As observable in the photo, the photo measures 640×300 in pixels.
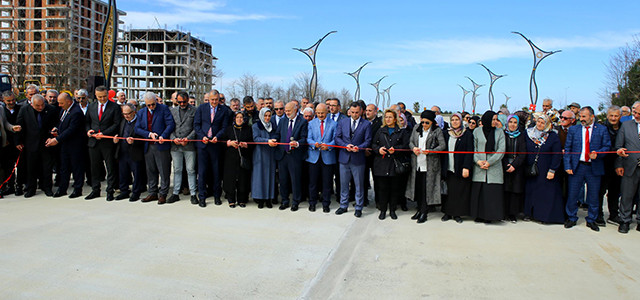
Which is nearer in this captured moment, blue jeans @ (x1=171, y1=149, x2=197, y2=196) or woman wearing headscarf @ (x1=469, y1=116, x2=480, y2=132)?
woman wearing headscarf @ (x1=469, y1=116, x2=480, y2=132)

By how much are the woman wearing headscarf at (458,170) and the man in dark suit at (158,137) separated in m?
5.11

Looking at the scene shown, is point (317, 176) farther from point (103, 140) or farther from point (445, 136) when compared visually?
point (103, 140)

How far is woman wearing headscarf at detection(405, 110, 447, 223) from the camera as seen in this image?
7055 millimetres

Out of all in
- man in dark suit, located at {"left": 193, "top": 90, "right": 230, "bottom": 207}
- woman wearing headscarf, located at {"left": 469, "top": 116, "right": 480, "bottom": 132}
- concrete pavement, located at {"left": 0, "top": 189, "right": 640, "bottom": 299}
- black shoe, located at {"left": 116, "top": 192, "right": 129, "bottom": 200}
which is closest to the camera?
concrete pavement, located at {"left": 0, "top": 189, "right": 640, "bottom": 299}

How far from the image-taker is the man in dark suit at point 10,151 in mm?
8633

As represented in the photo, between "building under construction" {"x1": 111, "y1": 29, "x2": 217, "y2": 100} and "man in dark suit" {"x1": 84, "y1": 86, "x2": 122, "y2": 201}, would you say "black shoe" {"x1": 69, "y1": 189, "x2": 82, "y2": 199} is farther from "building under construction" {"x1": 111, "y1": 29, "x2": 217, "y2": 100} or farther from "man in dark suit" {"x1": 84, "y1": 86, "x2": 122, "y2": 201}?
"building under construction" {"x1": 111, "y1": 29, "x2": 217, "y2": 100}

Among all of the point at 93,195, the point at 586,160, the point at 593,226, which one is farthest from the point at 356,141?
the point at 93,195

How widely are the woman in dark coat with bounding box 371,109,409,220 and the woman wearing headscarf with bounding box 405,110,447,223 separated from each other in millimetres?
212

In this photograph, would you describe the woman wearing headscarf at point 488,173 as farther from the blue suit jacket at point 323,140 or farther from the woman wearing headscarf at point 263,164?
the woman wearing headscarf at point 263,164

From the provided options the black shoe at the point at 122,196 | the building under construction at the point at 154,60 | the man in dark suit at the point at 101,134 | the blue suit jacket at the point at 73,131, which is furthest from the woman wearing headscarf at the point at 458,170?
the building under construction at the point at 154,60

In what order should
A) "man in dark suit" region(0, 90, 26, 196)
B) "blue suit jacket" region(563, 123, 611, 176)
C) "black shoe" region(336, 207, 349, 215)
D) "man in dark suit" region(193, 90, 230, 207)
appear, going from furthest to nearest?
"man in dark suit" region(0, 90, 26, 196) < "man in dark suit" region(193, 90, 230, 207) < "black shoe" region(336, 207, 349, 215) < "blue suit jacket" region(563, 123, 611, 176)

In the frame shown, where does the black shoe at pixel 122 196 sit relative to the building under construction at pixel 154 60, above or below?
below

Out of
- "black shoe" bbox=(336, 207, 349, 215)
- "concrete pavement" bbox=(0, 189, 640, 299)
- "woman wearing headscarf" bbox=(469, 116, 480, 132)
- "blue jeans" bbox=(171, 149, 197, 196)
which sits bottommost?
"concrete pavement" bbox=(0, 189, 640, 299)

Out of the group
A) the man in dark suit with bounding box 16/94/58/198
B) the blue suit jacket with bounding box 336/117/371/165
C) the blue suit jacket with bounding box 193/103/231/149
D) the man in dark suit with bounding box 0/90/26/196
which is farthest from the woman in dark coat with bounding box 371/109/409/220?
the man in dark suit with bounding box 0/90/26/196
